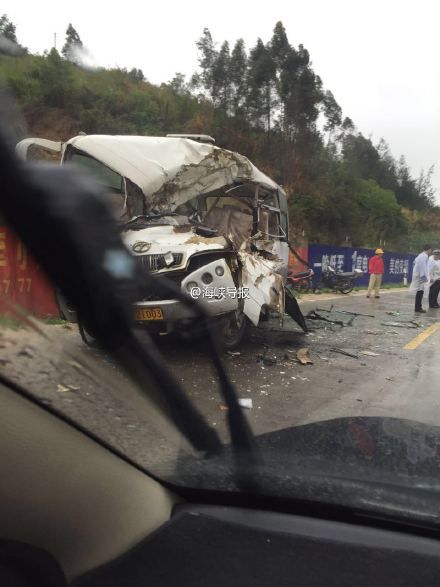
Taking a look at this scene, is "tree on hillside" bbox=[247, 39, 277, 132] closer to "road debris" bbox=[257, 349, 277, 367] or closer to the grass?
"road debris" bbox=[257, 349, 277, 367]

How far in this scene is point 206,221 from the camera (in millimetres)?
7766

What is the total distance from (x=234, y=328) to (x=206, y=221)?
7.09ft

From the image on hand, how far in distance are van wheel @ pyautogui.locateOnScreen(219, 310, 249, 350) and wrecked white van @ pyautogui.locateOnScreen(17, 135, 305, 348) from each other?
0.01 m

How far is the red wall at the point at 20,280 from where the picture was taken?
1132 millimetres

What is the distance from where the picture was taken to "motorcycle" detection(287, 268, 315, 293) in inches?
550

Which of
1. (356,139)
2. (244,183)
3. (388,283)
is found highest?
(356,139)

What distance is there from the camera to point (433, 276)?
13273 millimetres

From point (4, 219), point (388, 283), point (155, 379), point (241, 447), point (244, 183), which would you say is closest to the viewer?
point (4, 219)

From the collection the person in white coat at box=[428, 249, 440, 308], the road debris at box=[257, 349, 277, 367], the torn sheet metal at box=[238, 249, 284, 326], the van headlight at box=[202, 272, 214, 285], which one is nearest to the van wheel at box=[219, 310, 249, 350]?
the torn sheet metal at box=[238, 249, 284, 326]

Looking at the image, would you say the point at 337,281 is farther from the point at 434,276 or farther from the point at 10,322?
the point at 10,322

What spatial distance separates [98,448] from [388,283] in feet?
92.4

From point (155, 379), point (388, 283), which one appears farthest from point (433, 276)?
point (388, 283)

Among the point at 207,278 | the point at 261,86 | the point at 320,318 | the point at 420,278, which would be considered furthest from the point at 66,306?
the point at 420,278

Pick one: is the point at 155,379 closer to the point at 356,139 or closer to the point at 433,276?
the point at 433,276
